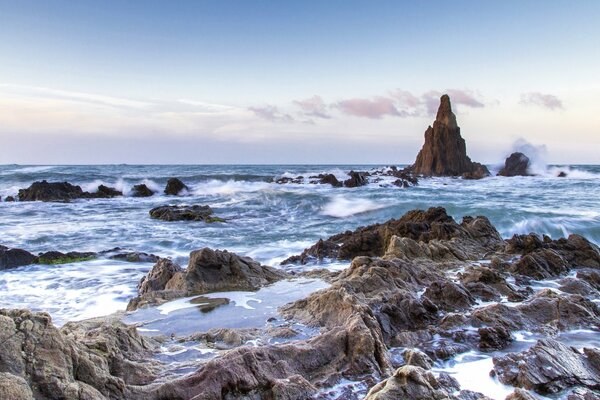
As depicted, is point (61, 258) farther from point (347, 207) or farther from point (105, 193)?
point (105, 193)

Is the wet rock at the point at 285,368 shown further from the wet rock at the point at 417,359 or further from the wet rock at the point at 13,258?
the wet rock at the point at 13,258

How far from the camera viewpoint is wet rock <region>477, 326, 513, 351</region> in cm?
523

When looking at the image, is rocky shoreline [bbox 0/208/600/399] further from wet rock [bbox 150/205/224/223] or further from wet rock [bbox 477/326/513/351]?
wet rock [bbox 150/205/224/223]

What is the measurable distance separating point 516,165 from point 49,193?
5252 cm

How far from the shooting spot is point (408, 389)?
294 centimetres

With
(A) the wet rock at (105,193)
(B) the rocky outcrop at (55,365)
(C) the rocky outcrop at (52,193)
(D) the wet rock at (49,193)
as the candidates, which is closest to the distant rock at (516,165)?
(A) the wet rock at (105,193)

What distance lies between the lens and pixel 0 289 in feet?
29.7

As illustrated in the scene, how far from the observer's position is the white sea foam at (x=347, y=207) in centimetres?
2239

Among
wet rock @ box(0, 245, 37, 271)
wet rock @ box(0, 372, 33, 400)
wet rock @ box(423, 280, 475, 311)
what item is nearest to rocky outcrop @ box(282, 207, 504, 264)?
wet rock @ box(423, 280, 475, 311)

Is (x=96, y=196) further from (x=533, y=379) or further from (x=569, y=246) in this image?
(x=533, y=379)

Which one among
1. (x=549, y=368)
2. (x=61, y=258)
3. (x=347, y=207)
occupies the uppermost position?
(x=549, y=368)

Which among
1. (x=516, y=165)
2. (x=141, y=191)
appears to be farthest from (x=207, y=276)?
(x=516, y=165)

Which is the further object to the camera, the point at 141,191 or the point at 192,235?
the point at 141,191

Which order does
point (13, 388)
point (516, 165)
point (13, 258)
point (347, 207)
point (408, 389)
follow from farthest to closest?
point (516, 165) → point (347, 207) → point (13, 258) → point (408, 389) → point (13, 388)
